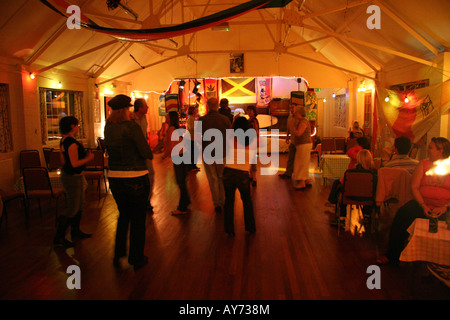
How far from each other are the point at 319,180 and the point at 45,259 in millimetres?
5822

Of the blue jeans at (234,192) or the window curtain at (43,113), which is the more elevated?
the window curtain at (43,113)

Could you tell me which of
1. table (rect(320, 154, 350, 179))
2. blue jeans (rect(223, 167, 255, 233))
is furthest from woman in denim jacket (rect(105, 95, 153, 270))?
table (rect(320, 154, 350, 179))

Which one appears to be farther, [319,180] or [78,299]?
[319,180]

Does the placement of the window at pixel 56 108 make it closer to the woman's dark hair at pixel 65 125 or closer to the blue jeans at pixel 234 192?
the woman's dark hair at pixel 65 125

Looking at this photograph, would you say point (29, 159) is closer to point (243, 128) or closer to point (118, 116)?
point (118, 116)

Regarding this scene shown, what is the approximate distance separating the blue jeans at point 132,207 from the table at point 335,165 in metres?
4.35

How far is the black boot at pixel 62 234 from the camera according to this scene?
13.6 ft

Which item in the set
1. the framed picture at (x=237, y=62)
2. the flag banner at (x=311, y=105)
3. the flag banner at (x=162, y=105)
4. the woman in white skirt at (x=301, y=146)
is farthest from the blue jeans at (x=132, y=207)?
the framed picture at (x=237, y=62)

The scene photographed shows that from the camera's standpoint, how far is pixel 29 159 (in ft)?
26.0

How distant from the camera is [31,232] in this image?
187 inches

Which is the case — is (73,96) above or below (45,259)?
above

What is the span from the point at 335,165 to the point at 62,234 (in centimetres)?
487
